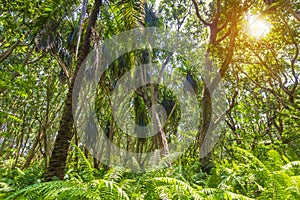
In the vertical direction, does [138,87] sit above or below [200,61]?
below

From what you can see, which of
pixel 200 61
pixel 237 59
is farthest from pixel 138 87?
pixel 237 59

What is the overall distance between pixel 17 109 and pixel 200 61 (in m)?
10.6

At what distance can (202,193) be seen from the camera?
2.68 meters

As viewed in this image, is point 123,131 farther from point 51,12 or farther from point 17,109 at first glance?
point 51,12

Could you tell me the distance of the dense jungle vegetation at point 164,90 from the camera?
3439mm

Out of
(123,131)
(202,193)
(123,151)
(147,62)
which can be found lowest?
(202,193)

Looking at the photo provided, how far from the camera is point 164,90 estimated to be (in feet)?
49.0

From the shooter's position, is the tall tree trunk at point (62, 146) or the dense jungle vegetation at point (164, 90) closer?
the dense jungle vegetation at point (164, 90)

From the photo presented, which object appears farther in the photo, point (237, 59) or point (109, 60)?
point (109, 60)

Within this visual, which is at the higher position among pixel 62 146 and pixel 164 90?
pixel 164 90

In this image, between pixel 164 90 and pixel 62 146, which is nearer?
pixel 62 146

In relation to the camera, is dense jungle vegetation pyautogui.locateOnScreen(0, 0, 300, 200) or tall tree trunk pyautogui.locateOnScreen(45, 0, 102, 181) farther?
tall tree trunk pyautogui.locateOnScreen(45, 0, 102, 181)

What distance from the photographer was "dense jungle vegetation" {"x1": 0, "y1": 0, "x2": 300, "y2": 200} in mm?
3439

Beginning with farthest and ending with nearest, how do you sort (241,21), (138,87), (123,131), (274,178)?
1. (123,131)
2. (138,87)
3. (241,21)
4. (274,178)
